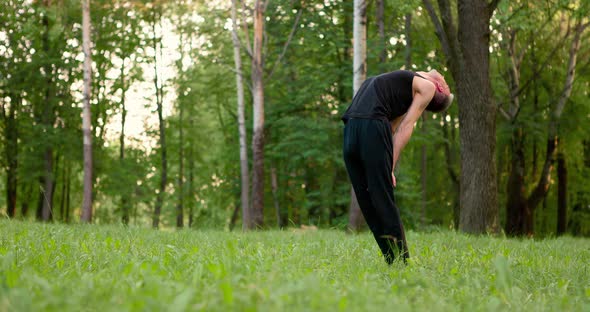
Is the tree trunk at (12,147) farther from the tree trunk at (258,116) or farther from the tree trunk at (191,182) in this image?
the tree trunk at (258,116)

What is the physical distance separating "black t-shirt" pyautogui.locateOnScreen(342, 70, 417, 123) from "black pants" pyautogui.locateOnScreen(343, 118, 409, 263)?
123 millimetres

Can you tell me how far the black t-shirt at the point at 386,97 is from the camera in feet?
16.7

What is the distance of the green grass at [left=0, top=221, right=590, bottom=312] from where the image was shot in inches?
102

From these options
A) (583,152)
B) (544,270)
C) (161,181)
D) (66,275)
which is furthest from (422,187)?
(66,275)

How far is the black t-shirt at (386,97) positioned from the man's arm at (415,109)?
9 centimetres

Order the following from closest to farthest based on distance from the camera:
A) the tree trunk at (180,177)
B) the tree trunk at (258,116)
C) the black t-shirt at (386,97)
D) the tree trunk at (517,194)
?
the black t-shirt at (386,97), the tree trunk at (258,116), the tree trunk at (517,194), the tree trunk at (180,177)

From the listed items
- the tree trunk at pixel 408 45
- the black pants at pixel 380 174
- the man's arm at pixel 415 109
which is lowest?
the black pants at pixel 380 174

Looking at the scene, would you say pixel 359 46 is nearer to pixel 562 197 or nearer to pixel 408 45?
pixel 408 45

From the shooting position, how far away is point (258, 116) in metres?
17.1

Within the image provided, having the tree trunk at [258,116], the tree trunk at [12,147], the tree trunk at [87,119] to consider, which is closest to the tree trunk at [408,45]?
the tree trunk at [258,116]

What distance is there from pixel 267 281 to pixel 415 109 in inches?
101

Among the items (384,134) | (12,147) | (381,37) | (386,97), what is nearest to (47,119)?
(12,147)

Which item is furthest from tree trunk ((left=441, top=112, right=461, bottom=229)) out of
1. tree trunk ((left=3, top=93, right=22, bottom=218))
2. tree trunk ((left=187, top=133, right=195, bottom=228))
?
tree trunk ((left=3, top=93, right=22, bottom=218))

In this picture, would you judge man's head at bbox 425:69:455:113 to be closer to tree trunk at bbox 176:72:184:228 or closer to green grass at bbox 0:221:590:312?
green grass at bbox 0:221:590:312
